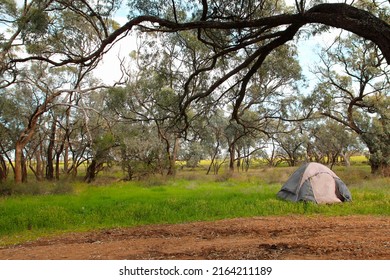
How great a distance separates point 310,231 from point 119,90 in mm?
15703

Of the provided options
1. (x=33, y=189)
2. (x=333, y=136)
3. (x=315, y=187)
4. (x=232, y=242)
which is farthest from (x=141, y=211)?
(x=333, y=136)

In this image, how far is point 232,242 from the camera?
631cm

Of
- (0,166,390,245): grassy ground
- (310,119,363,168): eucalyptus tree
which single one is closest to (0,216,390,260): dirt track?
(0,166,390,245): grassy ground

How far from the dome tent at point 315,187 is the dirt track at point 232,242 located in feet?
7.83

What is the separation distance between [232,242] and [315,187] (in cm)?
572

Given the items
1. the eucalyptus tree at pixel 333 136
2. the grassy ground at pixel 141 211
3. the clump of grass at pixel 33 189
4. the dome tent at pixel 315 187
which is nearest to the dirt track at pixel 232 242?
the grassy ground at pixel 141 211

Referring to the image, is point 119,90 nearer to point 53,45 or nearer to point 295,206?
point 53,45

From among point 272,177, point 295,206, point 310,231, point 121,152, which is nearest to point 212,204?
point 295,206

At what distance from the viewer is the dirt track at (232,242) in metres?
5.43

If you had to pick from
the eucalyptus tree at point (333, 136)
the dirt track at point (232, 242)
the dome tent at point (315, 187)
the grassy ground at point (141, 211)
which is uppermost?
the eucalyptus tree at point (333, 136)

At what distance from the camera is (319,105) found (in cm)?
2206

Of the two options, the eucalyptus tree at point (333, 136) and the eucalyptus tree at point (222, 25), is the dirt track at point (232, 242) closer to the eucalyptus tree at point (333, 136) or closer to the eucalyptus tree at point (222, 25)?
the eucalyptus tree at point (222, 25)

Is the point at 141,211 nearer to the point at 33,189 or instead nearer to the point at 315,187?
the point at 315,187

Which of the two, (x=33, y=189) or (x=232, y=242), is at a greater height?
(x=33, y=189)
